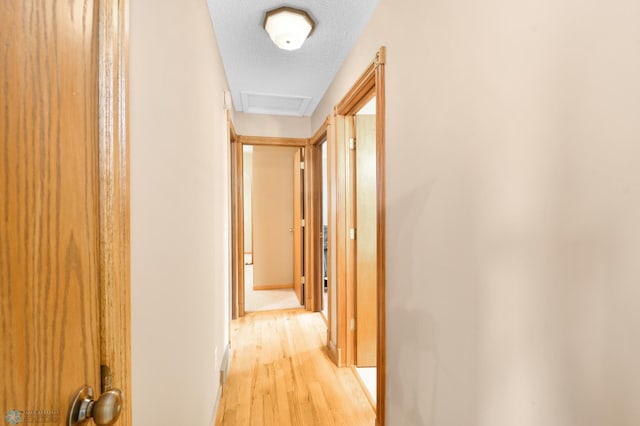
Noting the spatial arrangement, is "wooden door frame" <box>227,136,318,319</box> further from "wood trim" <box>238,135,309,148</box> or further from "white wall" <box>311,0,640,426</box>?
"white wall" <box>311,0,640,426</box>

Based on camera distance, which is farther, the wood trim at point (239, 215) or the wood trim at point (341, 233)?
the wood trim at point (239, 215)

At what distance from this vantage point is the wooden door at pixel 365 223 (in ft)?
7.82

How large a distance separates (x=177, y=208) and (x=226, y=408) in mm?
1565

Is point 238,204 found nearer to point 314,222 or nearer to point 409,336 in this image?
point 314,222

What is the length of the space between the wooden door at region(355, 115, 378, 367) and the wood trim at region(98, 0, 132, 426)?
1.90 m

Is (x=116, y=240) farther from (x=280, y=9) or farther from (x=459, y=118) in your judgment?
(x=280, y=9)

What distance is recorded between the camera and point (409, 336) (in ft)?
4.37

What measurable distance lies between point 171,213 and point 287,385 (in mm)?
1765

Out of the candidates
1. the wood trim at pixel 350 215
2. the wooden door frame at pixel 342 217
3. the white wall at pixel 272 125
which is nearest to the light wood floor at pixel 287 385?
the wooden door frame at pixel 342 217

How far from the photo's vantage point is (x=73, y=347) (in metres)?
0.50

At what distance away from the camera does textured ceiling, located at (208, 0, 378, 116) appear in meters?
1.67

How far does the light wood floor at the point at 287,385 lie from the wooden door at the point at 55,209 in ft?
5.30

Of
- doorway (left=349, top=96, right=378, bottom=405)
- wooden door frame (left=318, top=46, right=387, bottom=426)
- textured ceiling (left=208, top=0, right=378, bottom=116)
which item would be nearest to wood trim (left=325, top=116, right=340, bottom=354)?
wooden door frame (left=318, top=46, right=387, bottom=426)

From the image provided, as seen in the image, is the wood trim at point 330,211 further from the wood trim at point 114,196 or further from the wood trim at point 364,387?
the wood trim at point 114,196
